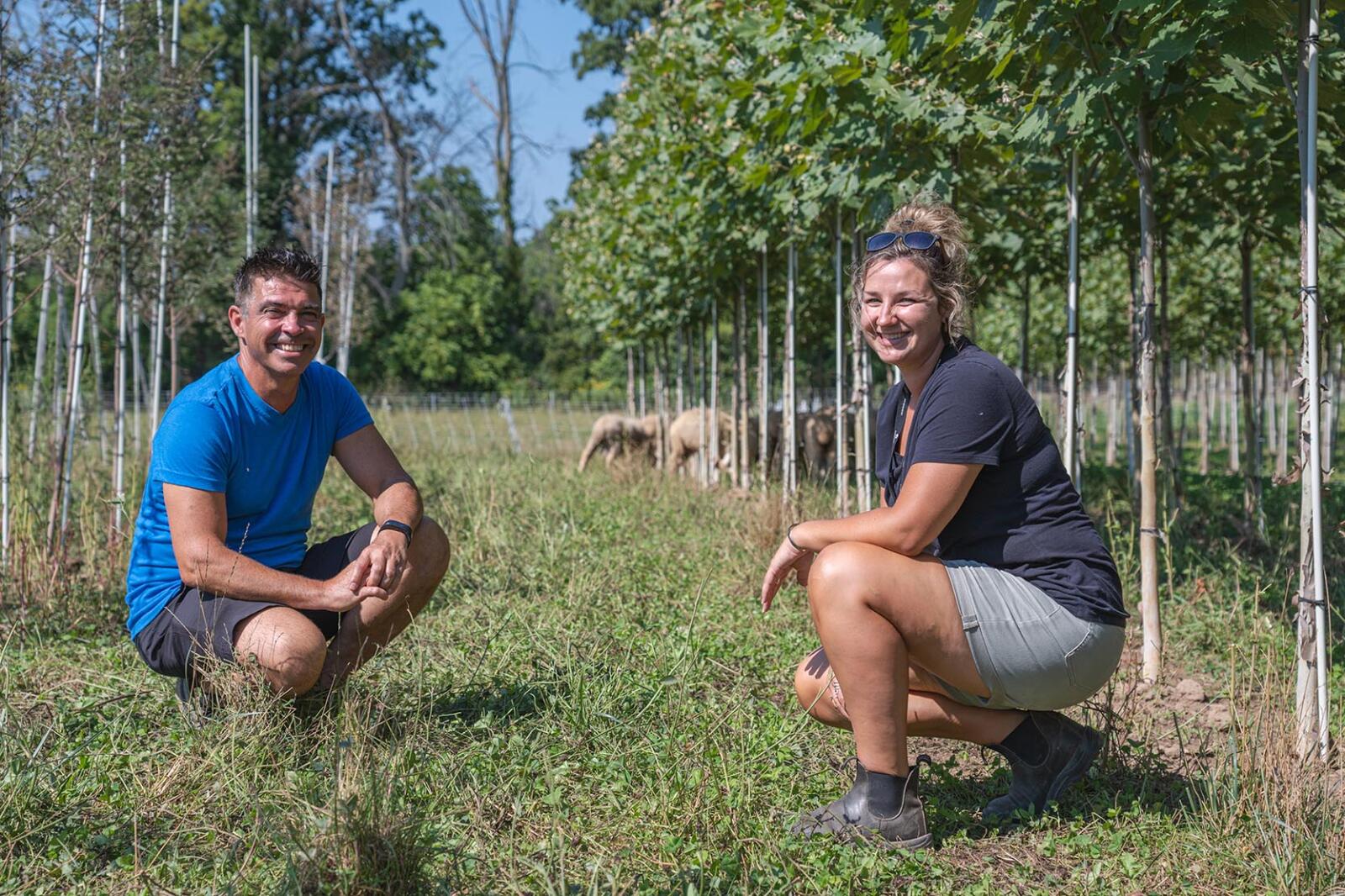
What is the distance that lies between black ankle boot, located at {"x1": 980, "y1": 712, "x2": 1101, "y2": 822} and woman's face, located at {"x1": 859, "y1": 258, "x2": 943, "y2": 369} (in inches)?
41.4

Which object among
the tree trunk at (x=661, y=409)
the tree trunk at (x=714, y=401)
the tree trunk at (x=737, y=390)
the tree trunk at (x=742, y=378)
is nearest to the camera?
the tree trunk at (x=742, y=378)

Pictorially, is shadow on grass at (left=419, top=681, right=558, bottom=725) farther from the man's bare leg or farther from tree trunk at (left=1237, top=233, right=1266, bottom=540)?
tree trunk at (left=1237, top=233, right=1266, bottom=540)

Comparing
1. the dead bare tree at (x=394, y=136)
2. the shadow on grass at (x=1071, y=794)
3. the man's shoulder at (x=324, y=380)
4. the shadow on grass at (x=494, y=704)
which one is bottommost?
the shadow on grass at (x=1071, y=794)

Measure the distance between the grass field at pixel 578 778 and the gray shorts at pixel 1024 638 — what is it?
39cm

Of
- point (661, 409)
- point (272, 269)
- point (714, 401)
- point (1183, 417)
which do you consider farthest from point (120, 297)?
point (1183, 417)

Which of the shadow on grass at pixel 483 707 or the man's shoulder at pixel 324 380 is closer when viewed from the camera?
the shadow on grass at pixel 483 707

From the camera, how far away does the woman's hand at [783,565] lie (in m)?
3.14

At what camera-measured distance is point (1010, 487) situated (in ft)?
9.66

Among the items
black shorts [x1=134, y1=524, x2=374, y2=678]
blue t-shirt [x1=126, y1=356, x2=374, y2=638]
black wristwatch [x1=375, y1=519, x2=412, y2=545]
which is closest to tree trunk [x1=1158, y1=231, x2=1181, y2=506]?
black wristwatch [x1=375, y1=519, x2=412, y2=545]

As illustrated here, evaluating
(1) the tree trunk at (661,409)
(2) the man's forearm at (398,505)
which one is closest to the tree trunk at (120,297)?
(2) the man's forearm at (398,505)

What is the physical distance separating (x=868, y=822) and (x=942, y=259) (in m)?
1.50

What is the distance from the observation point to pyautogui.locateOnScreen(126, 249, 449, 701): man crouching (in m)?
3.36

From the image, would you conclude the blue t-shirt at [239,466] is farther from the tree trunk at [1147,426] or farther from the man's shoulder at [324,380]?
the tree trunk at [1147,426]

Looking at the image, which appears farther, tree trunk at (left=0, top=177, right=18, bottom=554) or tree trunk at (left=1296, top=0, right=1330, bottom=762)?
tree trunk at (left=0, top=177, right=18, bottom=554)
